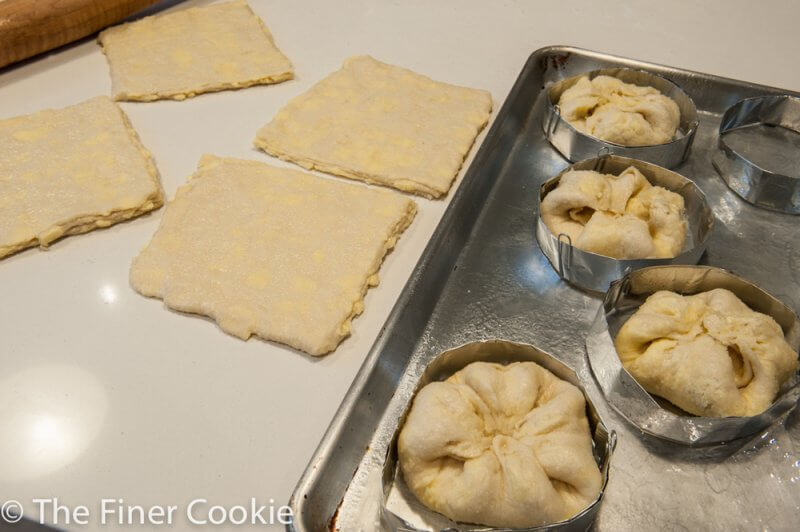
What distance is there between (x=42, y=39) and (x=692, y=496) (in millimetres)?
1931

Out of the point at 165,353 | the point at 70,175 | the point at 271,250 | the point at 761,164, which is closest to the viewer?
the point at 165,353

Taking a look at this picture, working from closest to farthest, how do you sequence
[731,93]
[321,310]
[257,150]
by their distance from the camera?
1. [321,310]
2. [257,150]
3. [731,93]

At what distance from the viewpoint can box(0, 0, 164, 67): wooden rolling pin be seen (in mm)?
1728

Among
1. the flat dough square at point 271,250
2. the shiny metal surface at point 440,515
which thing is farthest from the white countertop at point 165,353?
the shiny metal surface at point 440,515

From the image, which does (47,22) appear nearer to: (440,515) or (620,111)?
(620,111)

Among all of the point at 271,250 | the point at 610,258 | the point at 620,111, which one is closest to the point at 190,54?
the point at 271,250

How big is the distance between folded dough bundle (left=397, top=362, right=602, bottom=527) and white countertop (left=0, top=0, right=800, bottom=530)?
0.22m

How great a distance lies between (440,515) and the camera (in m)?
0.99

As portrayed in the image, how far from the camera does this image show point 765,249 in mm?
1427

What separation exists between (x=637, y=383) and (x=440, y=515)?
389 mm

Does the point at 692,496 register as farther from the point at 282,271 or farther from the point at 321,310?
the point at 282,271

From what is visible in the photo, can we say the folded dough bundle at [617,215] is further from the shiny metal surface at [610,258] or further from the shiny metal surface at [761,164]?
the shiny metal surface at [761,164]

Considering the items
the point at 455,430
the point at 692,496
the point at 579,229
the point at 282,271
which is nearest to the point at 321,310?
the point at 282,271

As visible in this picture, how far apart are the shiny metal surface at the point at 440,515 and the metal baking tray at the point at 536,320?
4cm
